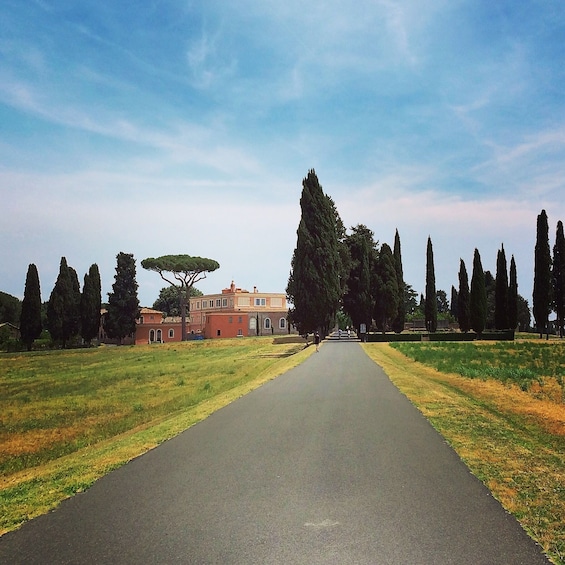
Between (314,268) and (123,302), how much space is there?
38.1 m

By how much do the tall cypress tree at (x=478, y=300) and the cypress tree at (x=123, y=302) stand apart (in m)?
48.5

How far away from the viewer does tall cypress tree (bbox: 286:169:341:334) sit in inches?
2251

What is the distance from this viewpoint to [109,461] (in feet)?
29.0

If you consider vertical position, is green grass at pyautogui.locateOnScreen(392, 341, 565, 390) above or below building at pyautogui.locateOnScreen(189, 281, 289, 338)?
below

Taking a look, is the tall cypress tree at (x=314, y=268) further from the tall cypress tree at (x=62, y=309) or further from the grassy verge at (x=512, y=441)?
the grassy verge at (x=512, y=441)

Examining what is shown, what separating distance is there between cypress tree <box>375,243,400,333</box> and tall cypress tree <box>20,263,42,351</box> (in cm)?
4503

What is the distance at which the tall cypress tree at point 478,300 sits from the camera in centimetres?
6750

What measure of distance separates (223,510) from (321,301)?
5154 cm

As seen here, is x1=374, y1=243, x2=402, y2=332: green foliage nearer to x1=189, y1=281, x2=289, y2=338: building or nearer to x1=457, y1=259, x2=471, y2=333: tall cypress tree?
x1=457, y1=259, x2=471, y2=333: tall cypress tree

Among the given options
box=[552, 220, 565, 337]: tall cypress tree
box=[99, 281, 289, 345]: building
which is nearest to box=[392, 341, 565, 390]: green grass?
box=[552, 220, 565, 337]: tall cypress tree

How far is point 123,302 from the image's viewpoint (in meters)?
83.1

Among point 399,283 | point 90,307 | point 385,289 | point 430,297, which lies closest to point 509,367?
point 385,289

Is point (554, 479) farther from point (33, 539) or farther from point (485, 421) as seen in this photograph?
point (33, 539)

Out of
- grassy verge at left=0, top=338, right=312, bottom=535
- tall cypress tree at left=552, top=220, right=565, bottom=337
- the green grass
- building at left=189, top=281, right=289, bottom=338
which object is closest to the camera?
grassy verge at left=0, top=338, right=312, bottom=535
